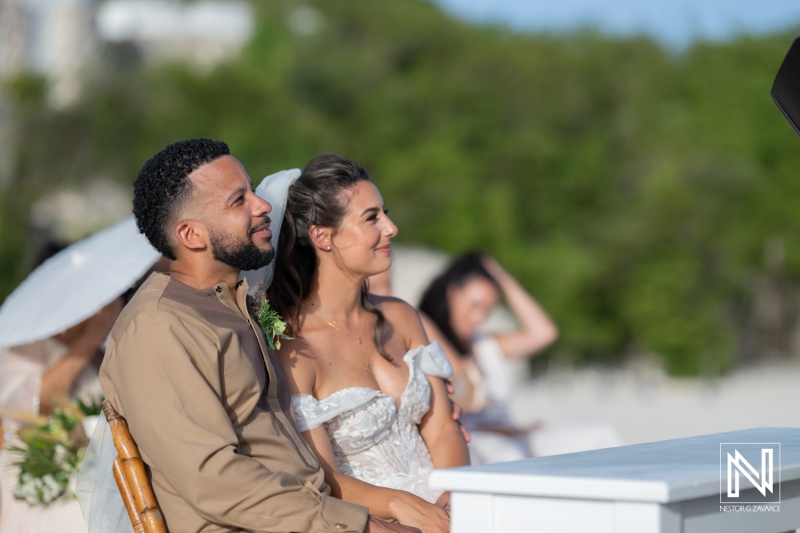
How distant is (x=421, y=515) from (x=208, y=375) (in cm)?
88

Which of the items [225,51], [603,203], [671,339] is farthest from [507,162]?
[225,51]

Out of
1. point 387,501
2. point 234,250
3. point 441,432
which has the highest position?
point 234,250

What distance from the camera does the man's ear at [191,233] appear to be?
2.80 meters

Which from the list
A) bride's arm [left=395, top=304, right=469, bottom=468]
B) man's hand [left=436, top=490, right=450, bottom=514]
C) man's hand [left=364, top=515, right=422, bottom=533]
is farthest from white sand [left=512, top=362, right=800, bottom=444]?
man's hand [left=364, top=515, right=422, bottom=533]

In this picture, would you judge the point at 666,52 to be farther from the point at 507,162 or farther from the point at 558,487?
the point at 558,487

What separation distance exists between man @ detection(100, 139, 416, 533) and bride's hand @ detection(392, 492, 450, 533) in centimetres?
19

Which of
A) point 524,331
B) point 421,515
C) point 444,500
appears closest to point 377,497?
point 421,515

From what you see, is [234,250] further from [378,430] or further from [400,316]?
[400,316]

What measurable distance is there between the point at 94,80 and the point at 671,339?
14418mm

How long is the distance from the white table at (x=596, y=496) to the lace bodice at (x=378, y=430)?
3.08 ft

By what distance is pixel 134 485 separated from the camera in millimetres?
2646

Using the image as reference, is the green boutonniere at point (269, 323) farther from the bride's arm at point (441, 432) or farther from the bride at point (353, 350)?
the bride's arm at point (441, 432)

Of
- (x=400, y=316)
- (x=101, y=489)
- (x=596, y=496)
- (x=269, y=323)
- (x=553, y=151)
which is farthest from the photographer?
(x=553, y=151)

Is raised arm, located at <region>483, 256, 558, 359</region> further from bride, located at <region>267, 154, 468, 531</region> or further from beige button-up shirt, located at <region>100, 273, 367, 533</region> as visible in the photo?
beige button-up shirt, located at <region>100, 273, 367, 533</region>
